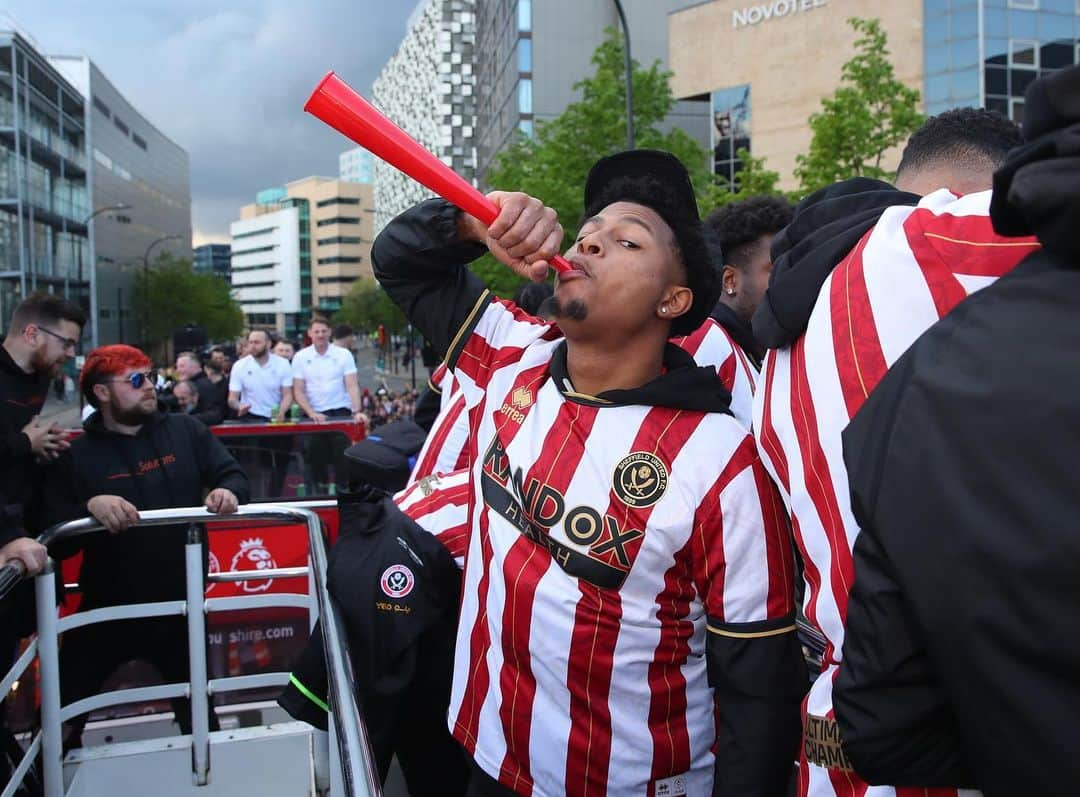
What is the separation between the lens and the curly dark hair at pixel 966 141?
189 cm

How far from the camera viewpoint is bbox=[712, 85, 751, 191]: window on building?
39.1 metres

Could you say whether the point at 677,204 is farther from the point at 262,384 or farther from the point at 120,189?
the point at 120,189

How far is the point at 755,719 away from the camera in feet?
6.08

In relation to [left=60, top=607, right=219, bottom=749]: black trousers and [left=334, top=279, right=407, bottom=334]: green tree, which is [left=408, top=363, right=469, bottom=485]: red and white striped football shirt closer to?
[left=60, top=607, right=219, bottom=749]: black trousers

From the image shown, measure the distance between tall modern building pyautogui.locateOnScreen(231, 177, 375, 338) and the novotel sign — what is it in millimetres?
100124

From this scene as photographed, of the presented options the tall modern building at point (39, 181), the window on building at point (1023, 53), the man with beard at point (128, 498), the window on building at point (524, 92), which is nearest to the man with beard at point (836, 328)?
the man with beard at point (128, 498)

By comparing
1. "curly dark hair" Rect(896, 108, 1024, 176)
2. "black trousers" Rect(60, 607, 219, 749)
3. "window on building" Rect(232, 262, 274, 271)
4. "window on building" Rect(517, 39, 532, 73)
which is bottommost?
"black trousers" Rect(60, 607, 219, 749)

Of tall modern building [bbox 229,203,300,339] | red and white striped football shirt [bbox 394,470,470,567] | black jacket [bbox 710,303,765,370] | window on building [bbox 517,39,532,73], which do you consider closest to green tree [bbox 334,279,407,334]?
window on building [bbox 517,39,532,73]

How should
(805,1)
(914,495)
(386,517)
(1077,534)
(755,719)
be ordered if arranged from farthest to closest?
(805,1) < (386,517) < (755,719) < (914,495) < (1077,534)

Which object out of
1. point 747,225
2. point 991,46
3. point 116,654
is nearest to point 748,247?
point 747,225

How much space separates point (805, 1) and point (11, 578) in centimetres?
4051

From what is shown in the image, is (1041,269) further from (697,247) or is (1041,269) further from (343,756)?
(343,756)

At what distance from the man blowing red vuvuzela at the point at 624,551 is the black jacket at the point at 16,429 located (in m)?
2.59

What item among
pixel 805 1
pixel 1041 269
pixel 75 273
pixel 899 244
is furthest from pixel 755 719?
pixel 75 273
